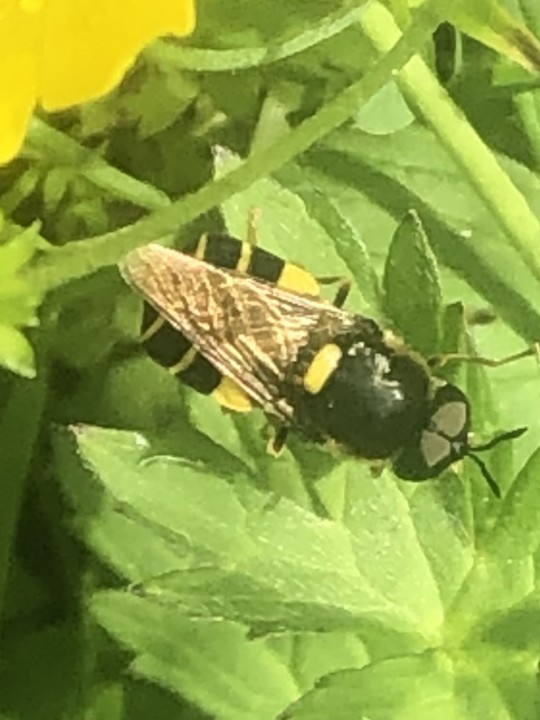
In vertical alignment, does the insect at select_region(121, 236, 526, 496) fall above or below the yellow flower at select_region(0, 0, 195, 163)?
below

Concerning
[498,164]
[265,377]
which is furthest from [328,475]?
[498,164]

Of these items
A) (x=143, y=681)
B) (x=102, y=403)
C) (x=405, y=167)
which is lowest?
(x=143, y=681)

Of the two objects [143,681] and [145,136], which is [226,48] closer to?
[145,136]

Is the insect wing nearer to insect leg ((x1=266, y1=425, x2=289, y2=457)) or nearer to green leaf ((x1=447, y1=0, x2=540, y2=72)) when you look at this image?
insect leg ((x1=266, y1=425, x2=289, y2=457))

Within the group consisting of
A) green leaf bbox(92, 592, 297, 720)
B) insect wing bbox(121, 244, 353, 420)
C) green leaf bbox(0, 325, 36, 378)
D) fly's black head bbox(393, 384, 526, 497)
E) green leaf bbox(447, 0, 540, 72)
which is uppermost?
green leaf bbox(447, 0, 540, 72)

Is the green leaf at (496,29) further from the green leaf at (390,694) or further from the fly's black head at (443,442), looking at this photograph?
the green leaf at (390,694)

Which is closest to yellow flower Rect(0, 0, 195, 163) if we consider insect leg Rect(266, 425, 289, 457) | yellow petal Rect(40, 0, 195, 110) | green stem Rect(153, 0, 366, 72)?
yellow petal Rect(40, 0, 195, 110)

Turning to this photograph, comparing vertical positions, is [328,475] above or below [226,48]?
→ below

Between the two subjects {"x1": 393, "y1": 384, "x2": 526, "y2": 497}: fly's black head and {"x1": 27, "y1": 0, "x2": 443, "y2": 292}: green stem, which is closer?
{"x1": 27, "y1": 0, "x2": 443, "y2": 292}: green stem
